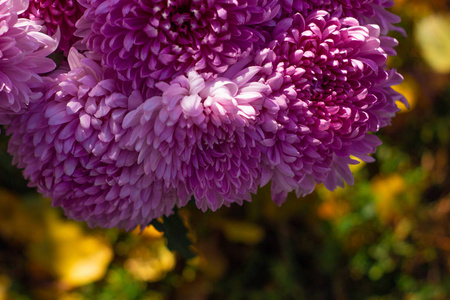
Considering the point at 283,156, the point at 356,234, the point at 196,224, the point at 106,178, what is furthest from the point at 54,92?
the point at 356,234

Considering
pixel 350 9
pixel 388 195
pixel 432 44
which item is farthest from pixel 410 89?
pixel 350 9

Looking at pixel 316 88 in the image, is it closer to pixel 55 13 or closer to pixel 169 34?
pixel 169 34

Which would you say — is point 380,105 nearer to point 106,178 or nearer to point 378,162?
point 106,178

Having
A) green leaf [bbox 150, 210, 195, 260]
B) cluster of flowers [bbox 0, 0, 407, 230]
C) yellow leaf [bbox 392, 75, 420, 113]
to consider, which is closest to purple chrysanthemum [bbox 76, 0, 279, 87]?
cluster of flowers [bbox 0, 0, 407, 230]

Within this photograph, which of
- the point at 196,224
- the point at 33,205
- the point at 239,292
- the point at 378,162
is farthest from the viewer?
the point at 378,162

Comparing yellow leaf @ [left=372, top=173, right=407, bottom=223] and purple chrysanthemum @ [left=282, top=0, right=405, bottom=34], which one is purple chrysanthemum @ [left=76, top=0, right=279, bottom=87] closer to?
purple chrysanthemum @ [left=282, top=0, right=405, bottom=34]

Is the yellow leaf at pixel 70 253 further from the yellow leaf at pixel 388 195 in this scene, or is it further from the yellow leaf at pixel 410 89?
the yellow leaf at pixel 410 89

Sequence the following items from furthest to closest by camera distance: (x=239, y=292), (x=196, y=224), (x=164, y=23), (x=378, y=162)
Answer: (x=378, y=162), (x=239, y=292), (x=196, y=224), (x=164, y=23)
